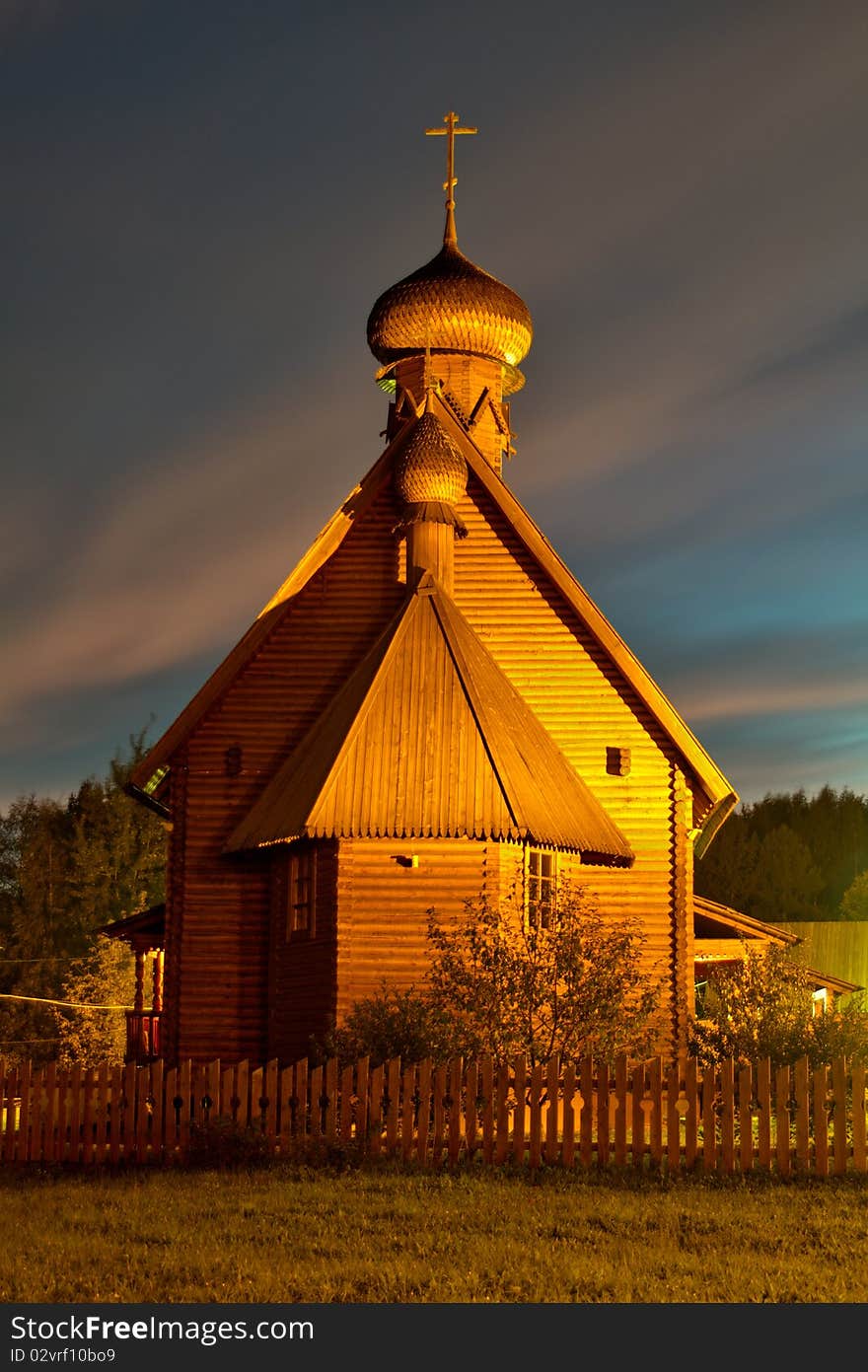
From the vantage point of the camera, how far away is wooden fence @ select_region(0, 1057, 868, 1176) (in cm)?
1579

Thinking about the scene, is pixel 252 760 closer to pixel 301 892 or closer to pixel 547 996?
pixel 301 892

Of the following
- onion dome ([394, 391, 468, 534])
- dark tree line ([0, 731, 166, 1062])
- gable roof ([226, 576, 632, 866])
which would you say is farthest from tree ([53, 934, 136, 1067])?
gable roof ([226, 576, 632, 866])

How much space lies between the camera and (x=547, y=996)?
18.6 m

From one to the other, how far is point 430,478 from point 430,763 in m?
5.16

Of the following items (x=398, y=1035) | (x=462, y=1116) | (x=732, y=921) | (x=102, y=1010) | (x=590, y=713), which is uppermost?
(x=590, y=713)

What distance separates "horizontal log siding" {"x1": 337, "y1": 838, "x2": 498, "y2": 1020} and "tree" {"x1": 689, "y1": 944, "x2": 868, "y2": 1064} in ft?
11.8

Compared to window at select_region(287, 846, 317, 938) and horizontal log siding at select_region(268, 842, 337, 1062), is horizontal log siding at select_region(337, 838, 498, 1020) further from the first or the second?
window at select_region(287, 846, 317, 938)

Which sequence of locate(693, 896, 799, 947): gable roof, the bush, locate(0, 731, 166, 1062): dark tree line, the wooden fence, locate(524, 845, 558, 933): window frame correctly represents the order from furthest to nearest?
locate(0, 731, 166, 1062): dark tree line, locate(693, 896, 799, 947): gable roof, locate(524, 845, 558, 933): window frame, the bush, the wooden fence

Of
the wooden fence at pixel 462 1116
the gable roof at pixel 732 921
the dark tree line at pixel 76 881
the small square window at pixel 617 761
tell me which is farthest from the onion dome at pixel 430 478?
the dark tree line at pixel 76 881

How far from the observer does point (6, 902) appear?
72562mm

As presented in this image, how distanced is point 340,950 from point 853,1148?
9.22 m

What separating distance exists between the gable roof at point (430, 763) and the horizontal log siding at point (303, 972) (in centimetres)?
77

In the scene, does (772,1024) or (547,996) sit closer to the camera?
(547,996)

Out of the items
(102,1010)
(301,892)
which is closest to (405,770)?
(301,892)
